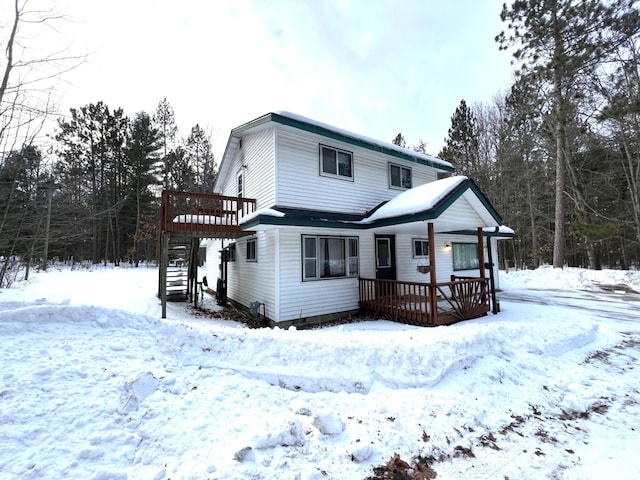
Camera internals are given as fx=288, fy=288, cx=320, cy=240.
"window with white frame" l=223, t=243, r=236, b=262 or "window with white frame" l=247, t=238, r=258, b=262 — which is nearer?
"window with white frame" l=247, t=238, r=258, b=262

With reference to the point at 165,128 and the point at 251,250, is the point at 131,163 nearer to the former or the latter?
the point at 165,128

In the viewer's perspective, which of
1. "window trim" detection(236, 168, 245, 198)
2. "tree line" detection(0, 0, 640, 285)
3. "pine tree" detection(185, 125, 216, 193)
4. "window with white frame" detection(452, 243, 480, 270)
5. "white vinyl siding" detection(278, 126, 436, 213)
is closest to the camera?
"tree line" detection(0, 0, 640, 285)

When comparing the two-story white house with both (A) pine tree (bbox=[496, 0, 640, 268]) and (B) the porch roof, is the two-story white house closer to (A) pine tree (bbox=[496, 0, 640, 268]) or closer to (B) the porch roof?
(B) the porch roof

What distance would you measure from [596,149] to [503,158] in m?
5.63

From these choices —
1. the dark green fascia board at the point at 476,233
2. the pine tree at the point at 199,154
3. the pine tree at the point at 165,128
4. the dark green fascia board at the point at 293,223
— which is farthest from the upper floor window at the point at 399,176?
the pine tree at the point at 165,128

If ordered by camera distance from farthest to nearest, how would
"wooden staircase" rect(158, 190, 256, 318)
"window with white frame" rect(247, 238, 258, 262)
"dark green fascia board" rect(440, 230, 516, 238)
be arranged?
"dark green fascia board" rect(440, 230, 516, 238) → "window with white frame" rect(247, 238, 258, 262) → "wooden staircase" rect(158, 190, 256, 318)

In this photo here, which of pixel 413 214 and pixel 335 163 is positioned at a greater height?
pixel 335 163

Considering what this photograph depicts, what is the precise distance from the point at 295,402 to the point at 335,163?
7.52 meters

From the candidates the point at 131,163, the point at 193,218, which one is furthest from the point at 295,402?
the point at 131,163

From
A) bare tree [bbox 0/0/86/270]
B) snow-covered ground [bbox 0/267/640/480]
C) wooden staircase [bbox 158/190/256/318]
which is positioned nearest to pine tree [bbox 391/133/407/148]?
wooden staircase [bbox 158/190/256/318]

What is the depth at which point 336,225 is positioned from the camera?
8266 millimetres

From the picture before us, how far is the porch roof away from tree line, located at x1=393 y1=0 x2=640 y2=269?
10208 mm

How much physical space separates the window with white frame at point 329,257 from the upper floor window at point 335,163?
7.05 feet

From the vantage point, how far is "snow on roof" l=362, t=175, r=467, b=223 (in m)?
7.61
